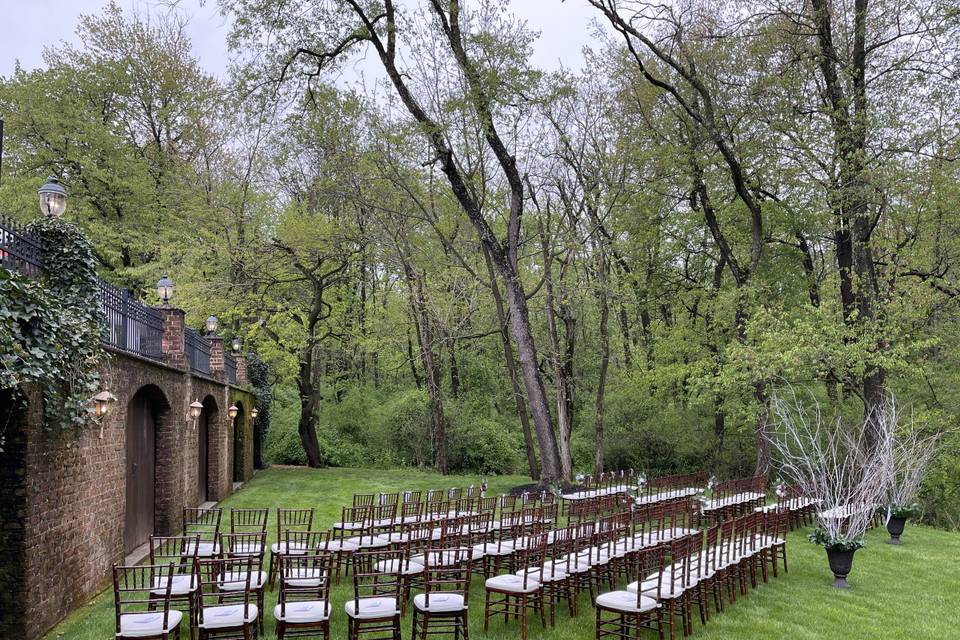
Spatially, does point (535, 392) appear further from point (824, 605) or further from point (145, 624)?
point (145, 624)

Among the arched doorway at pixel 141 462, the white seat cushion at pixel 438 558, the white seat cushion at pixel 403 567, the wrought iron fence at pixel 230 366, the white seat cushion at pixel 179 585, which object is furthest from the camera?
the wrought iron fence at pixel 230 366

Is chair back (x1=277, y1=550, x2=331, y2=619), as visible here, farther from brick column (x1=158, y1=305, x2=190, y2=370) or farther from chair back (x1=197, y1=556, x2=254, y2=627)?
brick column (x1=158, y1=305, x2=190, y2=370)

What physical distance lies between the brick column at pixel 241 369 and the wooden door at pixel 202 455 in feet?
13.6

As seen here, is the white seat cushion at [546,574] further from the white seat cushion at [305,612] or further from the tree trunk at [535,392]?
the tree trunk at [535,392]

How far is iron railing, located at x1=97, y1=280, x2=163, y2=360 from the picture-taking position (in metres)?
8.72

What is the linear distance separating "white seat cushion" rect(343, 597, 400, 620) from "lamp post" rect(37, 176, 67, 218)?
504cm

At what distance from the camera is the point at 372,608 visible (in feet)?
19.5

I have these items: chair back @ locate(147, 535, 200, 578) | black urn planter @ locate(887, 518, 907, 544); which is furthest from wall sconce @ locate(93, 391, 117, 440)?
black urn planter @ locate(887, 518, 907, 544)

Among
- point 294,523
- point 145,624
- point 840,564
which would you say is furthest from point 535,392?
point 145,624

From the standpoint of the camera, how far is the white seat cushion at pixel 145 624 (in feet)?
17.6

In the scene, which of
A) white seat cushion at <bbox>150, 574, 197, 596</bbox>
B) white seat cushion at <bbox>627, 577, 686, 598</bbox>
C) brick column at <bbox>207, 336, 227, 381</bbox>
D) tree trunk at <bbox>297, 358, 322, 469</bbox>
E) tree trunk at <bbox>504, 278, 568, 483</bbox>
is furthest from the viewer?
tree trunk at <bbox>297, 358, 322, 469</bbox>

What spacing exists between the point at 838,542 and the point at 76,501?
920cm

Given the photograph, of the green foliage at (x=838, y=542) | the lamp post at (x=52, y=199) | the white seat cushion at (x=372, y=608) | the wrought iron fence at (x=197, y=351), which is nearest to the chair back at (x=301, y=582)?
the white seat cushion at (x=372, y=608)

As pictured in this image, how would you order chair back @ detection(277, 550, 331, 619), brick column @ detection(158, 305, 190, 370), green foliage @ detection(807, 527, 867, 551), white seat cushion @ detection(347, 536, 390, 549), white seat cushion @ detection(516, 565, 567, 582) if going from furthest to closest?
brick column @ detection(158, 305, 190, 370)
green foliage @ detection(807, 527, 867, 551)
white seat cushion @ detection(347, 536, 390, 549)
white seat cushion @ detection(516, 565, 567, 582)
chair back @ detection(277, 550, 331, 619)
